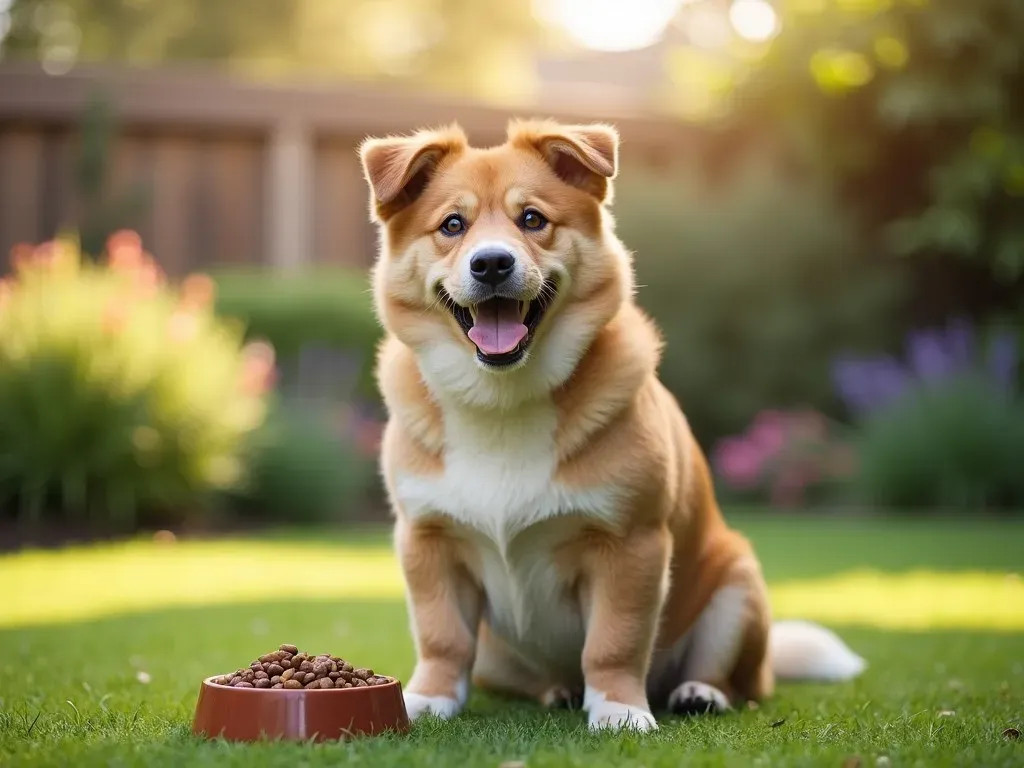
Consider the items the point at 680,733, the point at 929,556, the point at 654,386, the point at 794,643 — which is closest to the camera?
the point at 680,733

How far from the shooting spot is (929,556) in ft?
23.9

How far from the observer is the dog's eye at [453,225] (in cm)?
342

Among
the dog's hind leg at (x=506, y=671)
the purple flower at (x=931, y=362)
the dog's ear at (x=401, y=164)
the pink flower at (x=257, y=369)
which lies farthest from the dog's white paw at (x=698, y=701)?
the purple flower at (x=931, y=362)

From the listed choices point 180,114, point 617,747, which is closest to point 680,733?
point 617,747

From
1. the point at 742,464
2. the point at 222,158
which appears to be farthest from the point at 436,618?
the point at 222,158

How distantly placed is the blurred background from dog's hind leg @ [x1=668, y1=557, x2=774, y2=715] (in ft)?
16.3

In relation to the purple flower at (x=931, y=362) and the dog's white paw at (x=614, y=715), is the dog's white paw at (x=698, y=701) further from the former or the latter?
the purple flower at (x=931, y=362)

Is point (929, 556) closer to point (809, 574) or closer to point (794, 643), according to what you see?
point (809, 574)

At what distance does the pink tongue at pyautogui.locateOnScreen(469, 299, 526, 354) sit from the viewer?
10.8 ft

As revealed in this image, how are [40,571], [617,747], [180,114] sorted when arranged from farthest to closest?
[180,114]
[40,571]
[617,747]

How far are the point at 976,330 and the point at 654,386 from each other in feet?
29.0

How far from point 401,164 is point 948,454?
7256mm

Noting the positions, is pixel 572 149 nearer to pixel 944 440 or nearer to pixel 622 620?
pixel 622 620

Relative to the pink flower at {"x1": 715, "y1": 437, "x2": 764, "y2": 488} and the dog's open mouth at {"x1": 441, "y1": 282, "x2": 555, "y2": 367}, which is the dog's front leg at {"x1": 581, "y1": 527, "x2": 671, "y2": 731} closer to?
the dog's open mouth at {"x1": 441, "y1": 282, "x2": 555, "y2": 367}
